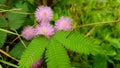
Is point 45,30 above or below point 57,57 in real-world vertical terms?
above

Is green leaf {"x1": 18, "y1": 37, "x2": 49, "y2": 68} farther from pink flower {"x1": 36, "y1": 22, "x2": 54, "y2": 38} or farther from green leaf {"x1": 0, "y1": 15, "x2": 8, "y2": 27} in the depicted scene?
green leaf {"x1": 0, "y1": 15, "x2": 8, "y2": 27}

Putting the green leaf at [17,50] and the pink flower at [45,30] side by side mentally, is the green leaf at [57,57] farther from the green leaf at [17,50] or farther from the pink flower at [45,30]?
the green leaf at [17,50]

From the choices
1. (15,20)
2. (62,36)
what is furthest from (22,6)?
(62,36)

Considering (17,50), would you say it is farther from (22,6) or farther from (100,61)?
(100,61)

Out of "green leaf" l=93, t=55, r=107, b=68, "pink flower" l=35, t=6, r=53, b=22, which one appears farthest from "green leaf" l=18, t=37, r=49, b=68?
"green leaf" l=93, t=55, r=107, b=68

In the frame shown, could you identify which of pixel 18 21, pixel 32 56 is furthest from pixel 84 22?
pixel 32 56

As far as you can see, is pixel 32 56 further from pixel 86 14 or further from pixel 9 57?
pixel 86 14
